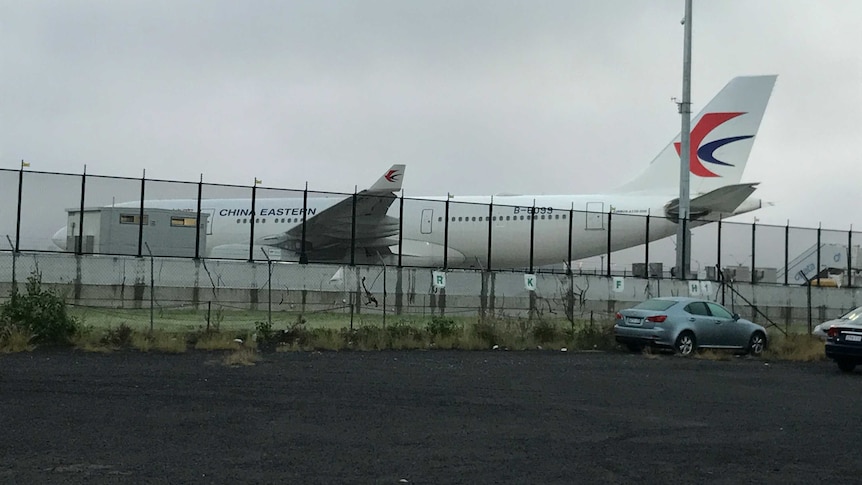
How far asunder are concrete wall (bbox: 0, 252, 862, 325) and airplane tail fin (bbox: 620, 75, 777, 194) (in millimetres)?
4318

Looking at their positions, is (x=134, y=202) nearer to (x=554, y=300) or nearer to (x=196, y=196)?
(x=196, y=196)

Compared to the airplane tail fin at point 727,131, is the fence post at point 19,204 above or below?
below

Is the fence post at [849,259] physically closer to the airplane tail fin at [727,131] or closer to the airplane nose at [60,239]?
the airplane tail fin at [727,131]

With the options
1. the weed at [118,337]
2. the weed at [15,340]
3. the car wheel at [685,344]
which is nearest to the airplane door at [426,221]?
the car wheel at [685,344]

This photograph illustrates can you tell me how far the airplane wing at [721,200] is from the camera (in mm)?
29422

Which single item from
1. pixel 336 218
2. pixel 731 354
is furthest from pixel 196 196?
pixel 731 354

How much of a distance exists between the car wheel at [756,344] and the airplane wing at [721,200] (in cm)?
836

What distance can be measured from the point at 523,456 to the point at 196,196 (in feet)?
67.6

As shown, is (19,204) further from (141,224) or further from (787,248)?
(787,248)

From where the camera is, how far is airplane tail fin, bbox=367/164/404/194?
32.0m

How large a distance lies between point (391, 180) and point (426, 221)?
6.10 feet

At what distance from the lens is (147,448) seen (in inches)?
304

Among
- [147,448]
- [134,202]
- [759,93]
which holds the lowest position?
[147,448]

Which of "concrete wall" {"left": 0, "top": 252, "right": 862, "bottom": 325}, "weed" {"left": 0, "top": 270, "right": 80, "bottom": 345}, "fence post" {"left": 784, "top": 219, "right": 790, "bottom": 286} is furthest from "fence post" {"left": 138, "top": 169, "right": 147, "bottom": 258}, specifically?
"fence post" {"left": 784, "top": 219, "right": 790, "bottom": 286}
